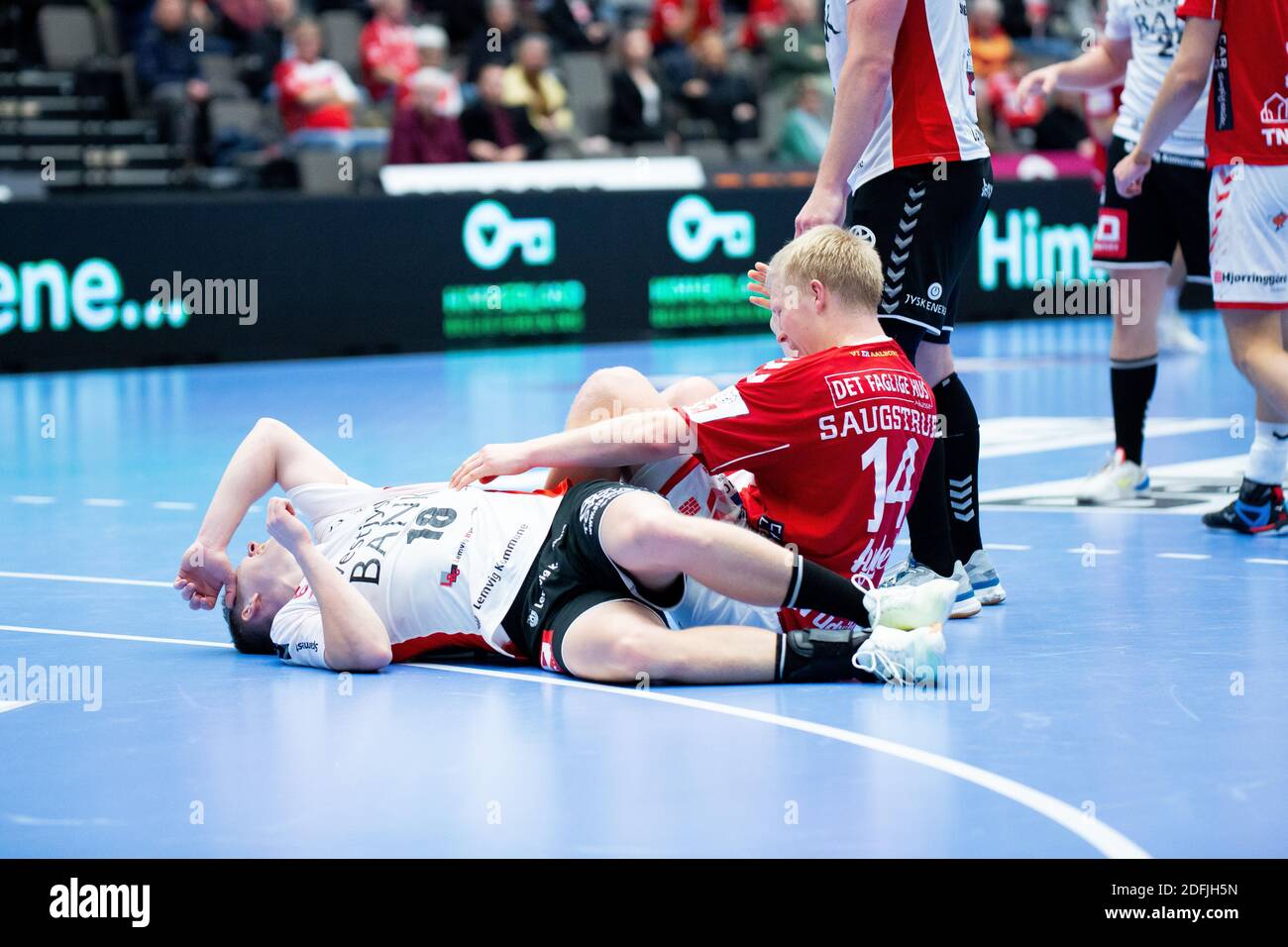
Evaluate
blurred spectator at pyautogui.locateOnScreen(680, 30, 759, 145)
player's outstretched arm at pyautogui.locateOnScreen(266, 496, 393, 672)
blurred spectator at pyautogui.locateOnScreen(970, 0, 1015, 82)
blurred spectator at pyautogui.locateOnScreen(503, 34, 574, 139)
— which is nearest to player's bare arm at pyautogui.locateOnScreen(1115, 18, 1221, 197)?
player's outstretched arm at pyautogui.locateOnScreen(266, 496, 393, 672)

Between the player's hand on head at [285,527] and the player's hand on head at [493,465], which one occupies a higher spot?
the player's hand on head at [493,465]

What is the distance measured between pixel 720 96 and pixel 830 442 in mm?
14232

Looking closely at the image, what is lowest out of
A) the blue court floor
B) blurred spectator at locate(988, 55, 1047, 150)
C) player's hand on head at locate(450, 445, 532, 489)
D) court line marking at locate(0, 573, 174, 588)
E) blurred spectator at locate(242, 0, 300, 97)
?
court line marking at locate(0, 573, 174, 588)

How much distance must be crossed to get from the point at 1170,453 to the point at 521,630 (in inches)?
194

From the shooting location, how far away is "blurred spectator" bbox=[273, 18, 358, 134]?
605 inches

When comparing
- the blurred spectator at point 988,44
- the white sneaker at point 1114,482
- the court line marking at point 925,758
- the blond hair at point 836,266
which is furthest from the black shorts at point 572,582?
the blurred spectator at point 988,44

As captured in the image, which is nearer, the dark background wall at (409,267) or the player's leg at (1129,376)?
the player's leg at (1129,376)

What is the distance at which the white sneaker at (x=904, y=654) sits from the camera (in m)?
4.51

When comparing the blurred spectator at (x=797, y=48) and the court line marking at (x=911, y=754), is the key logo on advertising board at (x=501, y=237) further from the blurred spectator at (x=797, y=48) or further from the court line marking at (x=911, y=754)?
the court line marking at (x=911, y=754)

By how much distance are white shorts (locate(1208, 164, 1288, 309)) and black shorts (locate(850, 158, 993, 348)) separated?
5.26ft

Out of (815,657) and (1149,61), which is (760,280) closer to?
(815,657)

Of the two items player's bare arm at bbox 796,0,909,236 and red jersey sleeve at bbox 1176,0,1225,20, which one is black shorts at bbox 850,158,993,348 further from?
red jersey sleeve at bbox 1176,0,1225,20

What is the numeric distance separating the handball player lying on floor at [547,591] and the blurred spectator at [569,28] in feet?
45.7

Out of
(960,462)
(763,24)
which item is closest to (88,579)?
(960,462)
